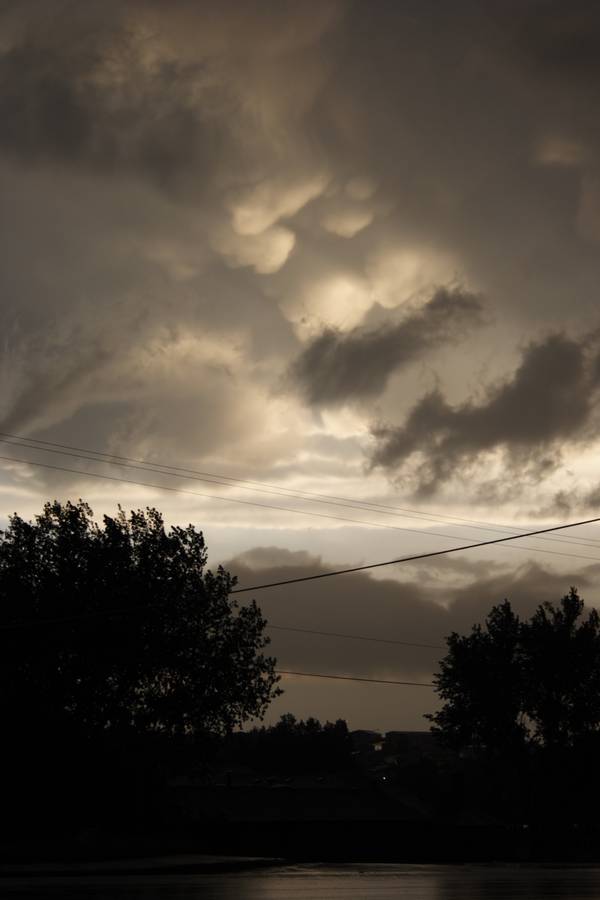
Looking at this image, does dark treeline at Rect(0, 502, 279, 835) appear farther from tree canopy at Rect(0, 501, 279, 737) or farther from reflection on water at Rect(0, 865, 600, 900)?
reflection on water at Rect(0, 865, 600, 900)

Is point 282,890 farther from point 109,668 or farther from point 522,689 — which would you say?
point 522,689

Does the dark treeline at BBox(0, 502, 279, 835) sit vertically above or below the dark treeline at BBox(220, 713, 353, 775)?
above

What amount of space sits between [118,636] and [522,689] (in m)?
49.6

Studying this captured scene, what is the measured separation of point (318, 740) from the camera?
509 feet

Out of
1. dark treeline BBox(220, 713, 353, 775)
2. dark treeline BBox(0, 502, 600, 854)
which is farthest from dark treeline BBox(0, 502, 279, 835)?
dark treeline BBox(220, 713, 353, 775)

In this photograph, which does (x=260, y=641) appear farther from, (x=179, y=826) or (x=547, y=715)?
(x=547, y=715)

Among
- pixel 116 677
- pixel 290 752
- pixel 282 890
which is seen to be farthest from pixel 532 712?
pixel 282 890

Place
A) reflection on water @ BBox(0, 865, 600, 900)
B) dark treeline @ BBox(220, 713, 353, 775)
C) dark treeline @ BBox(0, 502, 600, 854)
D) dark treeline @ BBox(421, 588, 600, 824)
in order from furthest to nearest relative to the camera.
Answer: dark treeline @ BBox(220, 713, 353, 775)
dark treeline @ BBox(421, 588, 600, 824)
dark treeline @ BBox(0, 502, 600, 854)
reflection on water @ BBox(0, 865, 600, 900)

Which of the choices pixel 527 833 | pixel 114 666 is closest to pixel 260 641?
pixel 114 666

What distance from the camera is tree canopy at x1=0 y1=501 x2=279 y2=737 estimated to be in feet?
186

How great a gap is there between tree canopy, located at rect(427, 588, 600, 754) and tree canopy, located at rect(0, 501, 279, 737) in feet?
117

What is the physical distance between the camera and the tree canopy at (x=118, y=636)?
56.7m

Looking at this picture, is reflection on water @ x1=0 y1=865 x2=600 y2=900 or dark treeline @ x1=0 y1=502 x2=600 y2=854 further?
dark treeline @ x1=0 y1=502 x2=600 y2=854

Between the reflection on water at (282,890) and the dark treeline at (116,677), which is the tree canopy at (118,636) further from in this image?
the reflection on water at (282,890)
